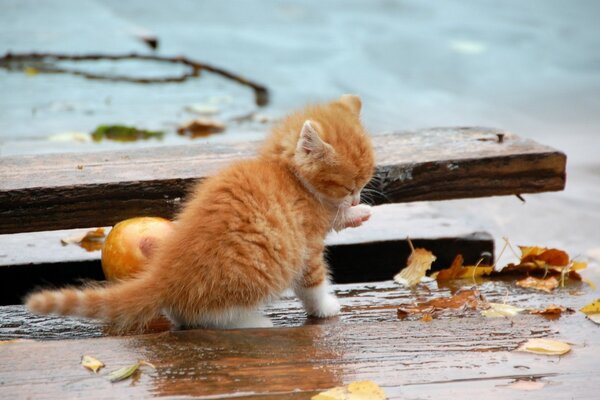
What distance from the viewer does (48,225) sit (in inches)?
139

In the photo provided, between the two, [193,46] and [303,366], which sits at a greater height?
[193,46]

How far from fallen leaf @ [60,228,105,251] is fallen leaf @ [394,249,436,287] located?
1311 millimetres

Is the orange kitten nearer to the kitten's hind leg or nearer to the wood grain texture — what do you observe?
the kitten's hind leg

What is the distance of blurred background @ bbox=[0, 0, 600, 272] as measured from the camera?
21.8 feet

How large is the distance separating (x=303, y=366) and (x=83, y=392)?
60cm

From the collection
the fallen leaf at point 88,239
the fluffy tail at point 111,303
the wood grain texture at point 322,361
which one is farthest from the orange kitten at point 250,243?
the fallen leaf at point 88,239

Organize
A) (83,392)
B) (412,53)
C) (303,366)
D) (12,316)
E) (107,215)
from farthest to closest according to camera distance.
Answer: (412,53)
(107,215)
(12,316)
(303,366)
(83,392)

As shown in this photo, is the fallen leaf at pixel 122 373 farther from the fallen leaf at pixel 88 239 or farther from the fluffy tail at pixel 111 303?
the fallen leaf at pixel 88 239

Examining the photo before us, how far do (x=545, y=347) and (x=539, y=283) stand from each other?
865mm

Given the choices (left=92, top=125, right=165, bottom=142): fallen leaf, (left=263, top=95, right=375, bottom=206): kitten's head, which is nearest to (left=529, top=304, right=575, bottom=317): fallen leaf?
(left=263, top=95, right=375, bottom=206): kitten's head

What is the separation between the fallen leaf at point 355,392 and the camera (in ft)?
7.89

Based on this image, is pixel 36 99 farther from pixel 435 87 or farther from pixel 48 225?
pixel 48 225

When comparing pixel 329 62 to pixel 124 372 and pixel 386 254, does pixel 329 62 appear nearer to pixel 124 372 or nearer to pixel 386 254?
pixel 386 254

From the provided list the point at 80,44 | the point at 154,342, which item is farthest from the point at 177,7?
the point at 154,342
